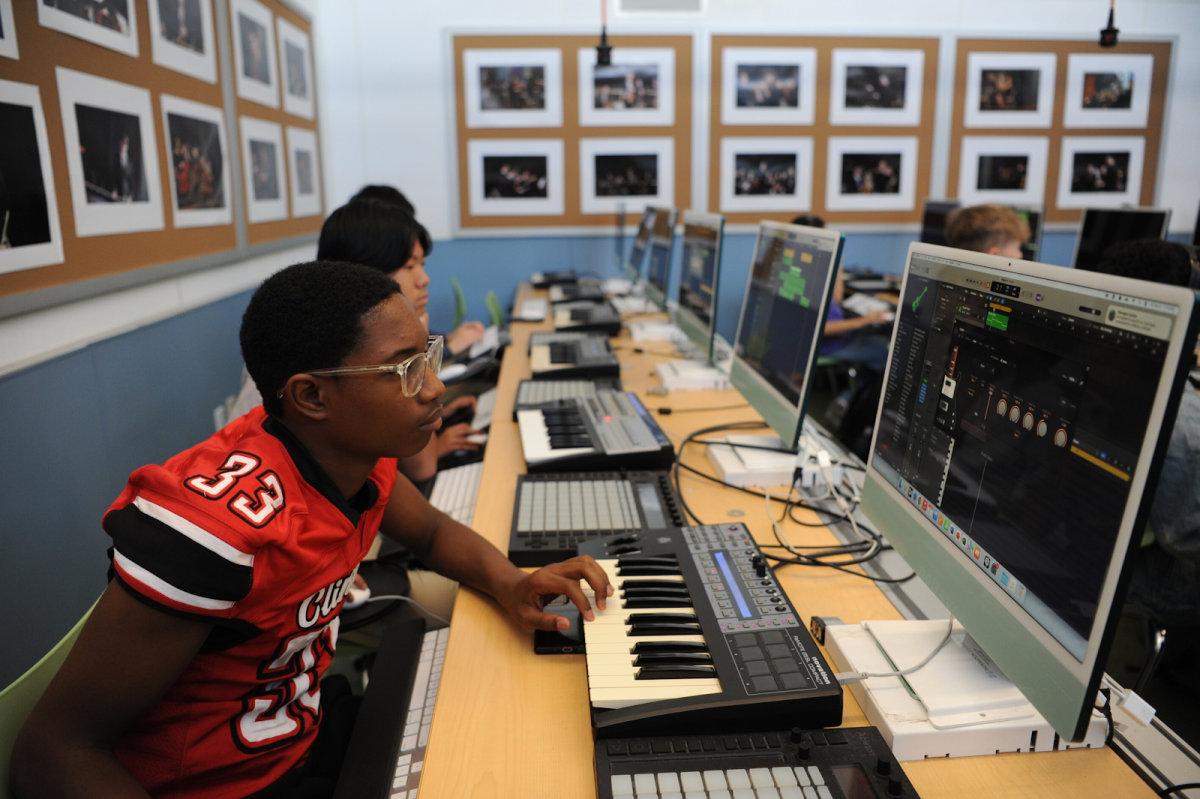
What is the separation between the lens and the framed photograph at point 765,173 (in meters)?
4.80

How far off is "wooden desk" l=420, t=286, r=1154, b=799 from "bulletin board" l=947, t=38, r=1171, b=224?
4.60 meters

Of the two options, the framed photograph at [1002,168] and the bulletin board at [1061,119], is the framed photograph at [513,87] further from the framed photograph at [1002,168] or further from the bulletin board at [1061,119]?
the framed photograph at [1002,168]

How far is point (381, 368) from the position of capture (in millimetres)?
897

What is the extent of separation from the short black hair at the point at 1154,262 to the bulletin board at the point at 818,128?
309 centimetres

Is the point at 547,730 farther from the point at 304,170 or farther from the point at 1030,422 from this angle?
the point at 304,170

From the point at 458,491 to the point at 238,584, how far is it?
100 cm

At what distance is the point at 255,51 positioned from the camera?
3.21 m

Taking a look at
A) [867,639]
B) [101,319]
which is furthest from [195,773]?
[101,319]

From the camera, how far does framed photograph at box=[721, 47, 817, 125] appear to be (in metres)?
4.68

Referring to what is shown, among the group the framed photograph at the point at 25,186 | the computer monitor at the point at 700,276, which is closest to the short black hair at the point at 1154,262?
the computer monitor at the point at 700,276

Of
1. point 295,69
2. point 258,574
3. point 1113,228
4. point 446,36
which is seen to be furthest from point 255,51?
point 1113,228

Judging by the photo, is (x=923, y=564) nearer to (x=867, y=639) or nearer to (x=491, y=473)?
(x=867, y=639)

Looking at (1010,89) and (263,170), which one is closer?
(263,170)

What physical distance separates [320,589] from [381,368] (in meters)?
0.28
